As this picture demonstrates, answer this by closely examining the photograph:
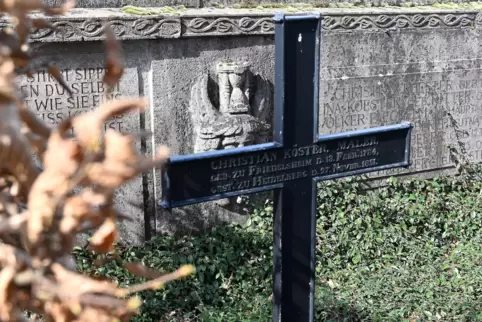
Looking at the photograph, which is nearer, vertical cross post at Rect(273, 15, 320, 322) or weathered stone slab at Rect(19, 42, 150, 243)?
vertical cross post at Rect(273, 15, 320, 322)

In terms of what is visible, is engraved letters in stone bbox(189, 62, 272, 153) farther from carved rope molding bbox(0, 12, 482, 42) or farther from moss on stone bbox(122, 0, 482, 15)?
moss on stone bbox(122, 0, 482, 15)

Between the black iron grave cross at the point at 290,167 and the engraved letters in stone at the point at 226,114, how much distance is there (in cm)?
176

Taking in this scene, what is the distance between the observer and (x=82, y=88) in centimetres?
464

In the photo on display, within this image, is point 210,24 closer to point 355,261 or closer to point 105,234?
point 355,261

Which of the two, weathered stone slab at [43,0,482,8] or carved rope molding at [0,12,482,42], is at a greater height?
weathered stone slab at [43,0,482,8]

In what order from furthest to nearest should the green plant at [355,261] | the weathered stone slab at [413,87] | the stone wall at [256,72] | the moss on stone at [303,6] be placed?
the weathered stone slab at [413,87] < the moss on stone at [303,6] < the stone wall at [256,72] < the green plant at [355,261]

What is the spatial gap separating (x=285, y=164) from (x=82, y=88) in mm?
2069

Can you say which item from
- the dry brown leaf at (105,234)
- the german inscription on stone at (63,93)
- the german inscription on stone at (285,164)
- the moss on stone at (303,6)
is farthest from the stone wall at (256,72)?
the dry brown leaf at (105,234)

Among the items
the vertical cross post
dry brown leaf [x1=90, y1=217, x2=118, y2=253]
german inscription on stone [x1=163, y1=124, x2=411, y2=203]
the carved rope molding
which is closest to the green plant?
the vertical cross post

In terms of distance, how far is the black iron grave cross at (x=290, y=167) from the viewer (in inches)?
112

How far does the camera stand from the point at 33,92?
4.53 m

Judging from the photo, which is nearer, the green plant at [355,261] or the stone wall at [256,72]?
the green plant at [355,261]

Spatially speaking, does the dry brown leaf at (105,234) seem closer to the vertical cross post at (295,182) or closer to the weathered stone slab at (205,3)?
the vertical cross post at (295,182)

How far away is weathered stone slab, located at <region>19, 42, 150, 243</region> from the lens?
454 cm
